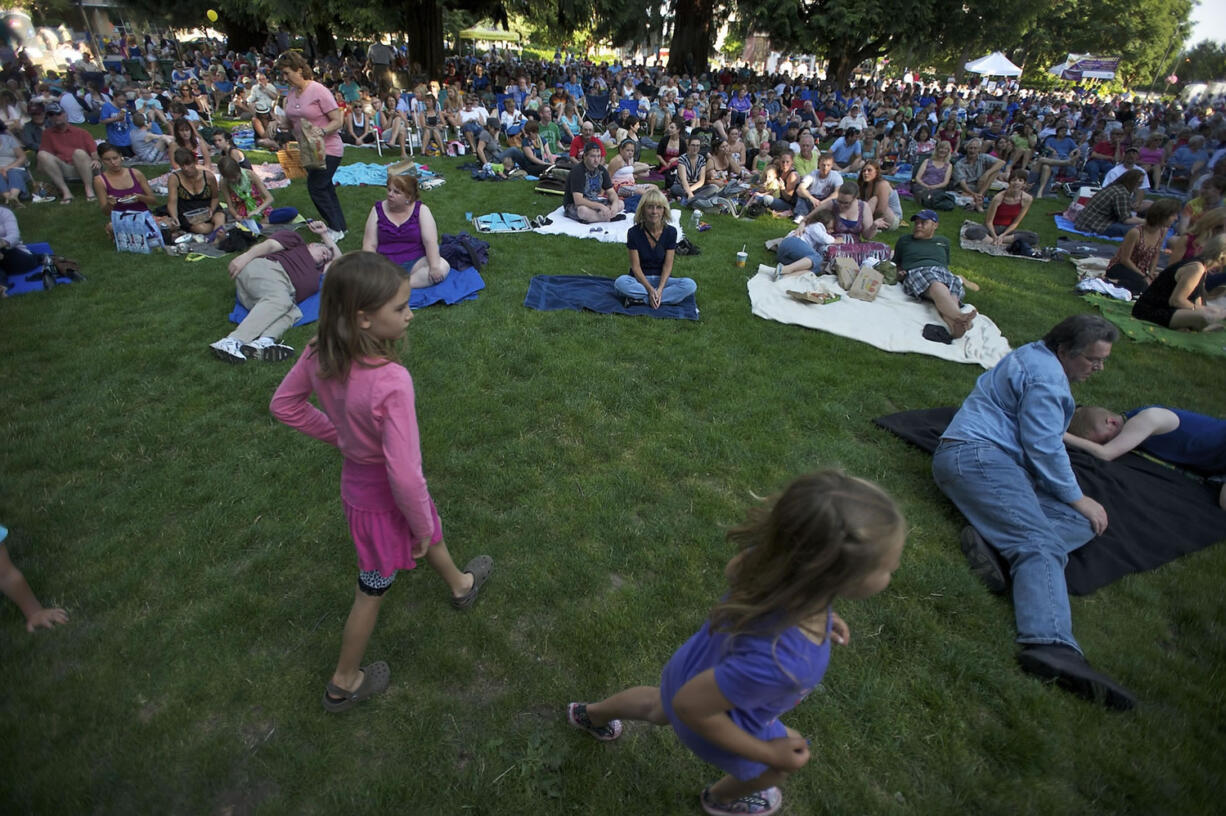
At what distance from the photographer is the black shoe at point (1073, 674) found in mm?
2623

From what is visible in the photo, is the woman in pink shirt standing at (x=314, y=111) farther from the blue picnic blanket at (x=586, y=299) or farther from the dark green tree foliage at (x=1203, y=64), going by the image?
the dark green tree foliage at (x=1203, y=64)

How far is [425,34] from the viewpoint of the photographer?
21.0m

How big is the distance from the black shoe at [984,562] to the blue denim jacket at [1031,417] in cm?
55

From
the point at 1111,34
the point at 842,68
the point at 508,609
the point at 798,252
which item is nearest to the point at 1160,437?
the point at 798,252

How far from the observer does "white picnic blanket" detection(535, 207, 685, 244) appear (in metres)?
8.60

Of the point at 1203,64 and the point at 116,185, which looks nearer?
the point at 116,185

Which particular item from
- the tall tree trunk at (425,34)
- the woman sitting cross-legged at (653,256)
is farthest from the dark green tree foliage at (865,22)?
the woman sitting cross-legged at (653,256)

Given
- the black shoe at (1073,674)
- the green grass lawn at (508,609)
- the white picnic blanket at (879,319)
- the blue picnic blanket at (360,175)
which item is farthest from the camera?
the blue picnic blanket at (360,175)

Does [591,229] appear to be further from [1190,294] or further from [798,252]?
[1190,294]

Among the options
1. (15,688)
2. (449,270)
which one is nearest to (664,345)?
(449,270)

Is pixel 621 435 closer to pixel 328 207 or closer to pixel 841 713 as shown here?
pixel 841 713

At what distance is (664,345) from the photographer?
5645 millimetres

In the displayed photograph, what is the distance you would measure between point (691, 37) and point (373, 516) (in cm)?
3104

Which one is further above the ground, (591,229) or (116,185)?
(116,185)
